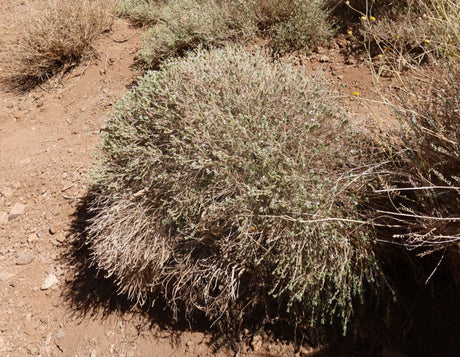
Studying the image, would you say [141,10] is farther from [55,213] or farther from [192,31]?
[55,213]

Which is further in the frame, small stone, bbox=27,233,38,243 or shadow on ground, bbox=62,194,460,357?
small stone, bbox=27,233,38,243

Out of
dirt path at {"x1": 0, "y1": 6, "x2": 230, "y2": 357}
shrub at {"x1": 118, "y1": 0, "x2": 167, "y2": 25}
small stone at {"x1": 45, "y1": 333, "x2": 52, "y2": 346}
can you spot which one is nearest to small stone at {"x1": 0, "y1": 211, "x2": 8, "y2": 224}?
dirt path at {"x1": 0, "y1": 6, "x2": 230, "y2": 357}

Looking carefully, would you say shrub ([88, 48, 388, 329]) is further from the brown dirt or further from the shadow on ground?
the brown dirt

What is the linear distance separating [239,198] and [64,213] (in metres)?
2.10

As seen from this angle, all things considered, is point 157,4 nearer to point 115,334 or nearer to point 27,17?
point 27,17

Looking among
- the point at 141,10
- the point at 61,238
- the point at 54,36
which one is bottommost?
the point at 61,238

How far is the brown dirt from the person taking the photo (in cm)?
287

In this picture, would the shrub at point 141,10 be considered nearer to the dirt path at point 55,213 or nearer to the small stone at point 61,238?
the dirt path at point 55,213

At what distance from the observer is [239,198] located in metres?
2.27

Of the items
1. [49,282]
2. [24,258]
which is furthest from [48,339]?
[24,258]

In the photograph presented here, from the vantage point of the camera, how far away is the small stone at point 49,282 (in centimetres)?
324

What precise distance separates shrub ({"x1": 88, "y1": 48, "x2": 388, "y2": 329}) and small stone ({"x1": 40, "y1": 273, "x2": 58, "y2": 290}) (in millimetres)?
750

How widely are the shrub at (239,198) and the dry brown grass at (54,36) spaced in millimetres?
2762

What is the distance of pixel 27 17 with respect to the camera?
5.24 meters
